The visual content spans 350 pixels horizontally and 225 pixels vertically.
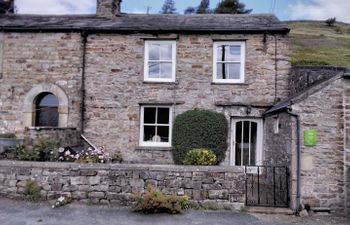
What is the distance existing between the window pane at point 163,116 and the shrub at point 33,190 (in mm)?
6206

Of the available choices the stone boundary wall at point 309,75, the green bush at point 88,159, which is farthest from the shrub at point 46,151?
the stone boundary wall at point 309,75

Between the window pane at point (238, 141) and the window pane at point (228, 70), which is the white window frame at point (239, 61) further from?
the window pane at point (238, 141)

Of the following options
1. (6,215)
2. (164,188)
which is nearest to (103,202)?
(164,188)

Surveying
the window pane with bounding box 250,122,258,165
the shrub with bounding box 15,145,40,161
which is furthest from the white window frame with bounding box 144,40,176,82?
the shrub with bounding box 15,145,40,161

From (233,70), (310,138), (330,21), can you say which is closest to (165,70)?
(233,70)

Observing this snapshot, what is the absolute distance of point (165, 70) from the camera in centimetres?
1435

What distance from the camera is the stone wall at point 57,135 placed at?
11.7 m

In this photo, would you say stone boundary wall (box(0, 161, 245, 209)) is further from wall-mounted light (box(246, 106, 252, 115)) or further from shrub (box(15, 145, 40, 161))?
wall-mounted light (box(246, 106, 252, 115))

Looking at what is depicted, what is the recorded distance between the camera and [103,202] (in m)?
8.77

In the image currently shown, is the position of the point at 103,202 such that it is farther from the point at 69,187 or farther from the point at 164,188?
the point at 164,188

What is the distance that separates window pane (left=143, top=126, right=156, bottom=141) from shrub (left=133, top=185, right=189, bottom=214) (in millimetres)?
5886

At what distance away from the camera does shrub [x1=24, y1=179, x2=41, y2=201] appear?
886 centimetres

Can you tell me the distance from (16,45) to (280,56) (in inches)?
407

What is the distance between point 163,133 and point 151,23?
4514mm
